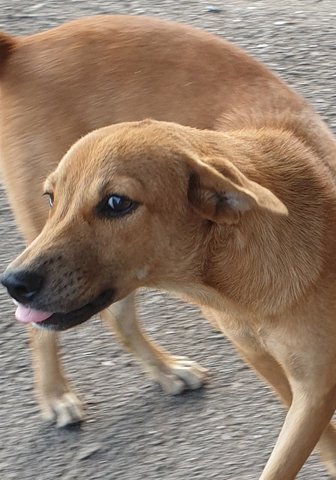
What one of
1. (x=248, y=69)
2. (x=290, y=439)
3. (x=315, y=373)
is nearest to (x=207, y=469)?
(x=290, y=439)

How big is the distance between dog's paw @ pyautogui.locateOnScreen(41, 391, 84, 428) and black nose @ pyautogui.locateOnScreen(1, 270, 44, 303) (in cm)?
113

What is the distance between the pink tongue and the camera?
323 centimetres

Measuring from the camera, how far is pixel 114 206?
3.12 meters

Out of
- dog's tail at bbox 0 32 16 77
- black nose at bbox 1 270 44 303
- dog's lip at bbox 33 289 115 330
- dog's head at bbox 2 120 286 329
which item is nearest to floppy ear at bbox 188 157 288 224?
dog's head at bbox 2 120 286 329

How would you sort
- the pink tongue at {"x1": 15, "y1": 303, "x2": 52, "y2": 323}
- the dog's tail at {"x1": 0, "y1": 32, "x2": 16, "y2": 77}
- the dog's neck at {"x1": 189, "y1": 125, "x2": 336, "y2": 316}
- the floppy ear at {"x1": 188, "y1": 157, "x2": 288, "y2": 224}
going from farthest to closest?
the dog's tail at {"x1": 0, "y1": 32, "x2": 16, "y2": 77} < the dog's neck at {"x1": 189, "y1": 125, "x2": 336, "y2": 316} < the pink tongue at {"x1": 15, "y1": 303, "x2": 52, "y2": 323} < the floppy ear at {"x1": 188, "y1": 157, "x2": 288, "y2": 224}

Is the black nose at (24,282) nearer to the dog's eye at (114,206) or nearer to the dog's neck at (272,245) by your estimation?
the dog's eye at (114,206)

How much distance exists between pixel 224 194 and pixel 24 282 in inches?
25.0

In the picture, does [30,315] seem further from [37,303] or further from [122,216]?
[122,216]

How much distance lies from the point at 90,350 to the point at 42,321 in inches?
52.5

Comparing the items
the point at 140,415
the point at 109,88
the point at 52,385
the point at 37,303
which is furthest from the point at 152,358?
the point at 37,303

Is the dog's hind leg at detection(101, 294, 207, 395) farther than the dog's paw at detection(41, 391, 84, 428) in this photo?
Yes

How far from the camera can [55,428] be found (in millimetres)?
4199

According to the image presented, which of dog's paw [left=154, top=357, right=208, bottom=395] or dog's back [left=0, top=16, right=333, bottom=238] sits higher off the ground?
dog's back [left=0, top=16, right=333, bottom=238]

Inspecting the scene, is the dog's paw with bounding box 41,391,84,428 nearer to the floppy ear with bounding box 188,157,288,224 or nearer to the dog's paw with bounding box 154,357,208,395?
the dog's paw with bounding box 154,357,208,395
